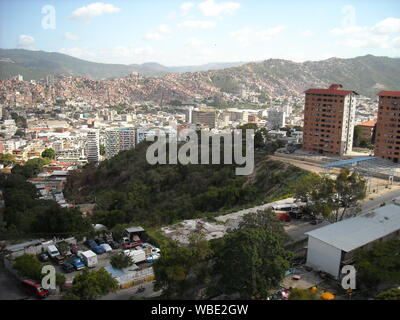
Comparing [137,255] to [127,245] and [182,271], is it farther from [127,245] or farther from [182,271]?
[182,271]

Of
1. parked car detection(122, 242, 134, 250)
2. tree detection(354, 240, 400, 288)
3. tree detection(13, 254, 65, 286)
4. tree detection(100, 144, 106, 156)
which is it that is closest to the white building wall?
tree detection(354, 240, 400, 288)

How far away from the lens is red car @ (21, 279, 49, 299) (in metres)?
6.06

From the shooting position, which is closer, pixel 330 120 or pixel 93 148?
pixel 330 120

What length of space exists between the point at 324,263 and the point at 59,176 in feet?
64.8

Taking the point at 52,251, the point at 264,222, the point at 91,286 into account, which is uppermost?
the point at 264,222

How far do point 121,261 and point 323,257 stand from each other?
11.4ft

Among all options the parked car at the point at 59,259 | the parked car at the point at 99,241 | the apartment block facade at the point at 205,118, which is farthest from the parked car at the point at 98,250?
the apartment block facade at the point at 205,118

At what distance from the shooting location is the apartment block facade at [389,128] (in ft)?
49.2

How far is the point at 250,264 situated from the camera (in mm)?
5352

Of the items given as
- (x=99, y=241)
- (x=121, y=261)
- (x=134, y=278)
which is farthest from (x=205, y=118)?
(x=134, y=278)

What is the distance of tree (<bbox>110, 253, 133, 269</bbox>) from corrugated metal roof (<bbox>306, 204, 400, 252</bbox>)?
320 centimetres

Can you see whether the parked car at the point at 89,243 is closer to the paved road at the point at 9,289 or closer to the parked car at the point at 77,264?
the parked car at the point at 77,264

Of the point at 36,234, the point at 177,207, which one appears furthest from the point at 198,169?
the point at 36,234
